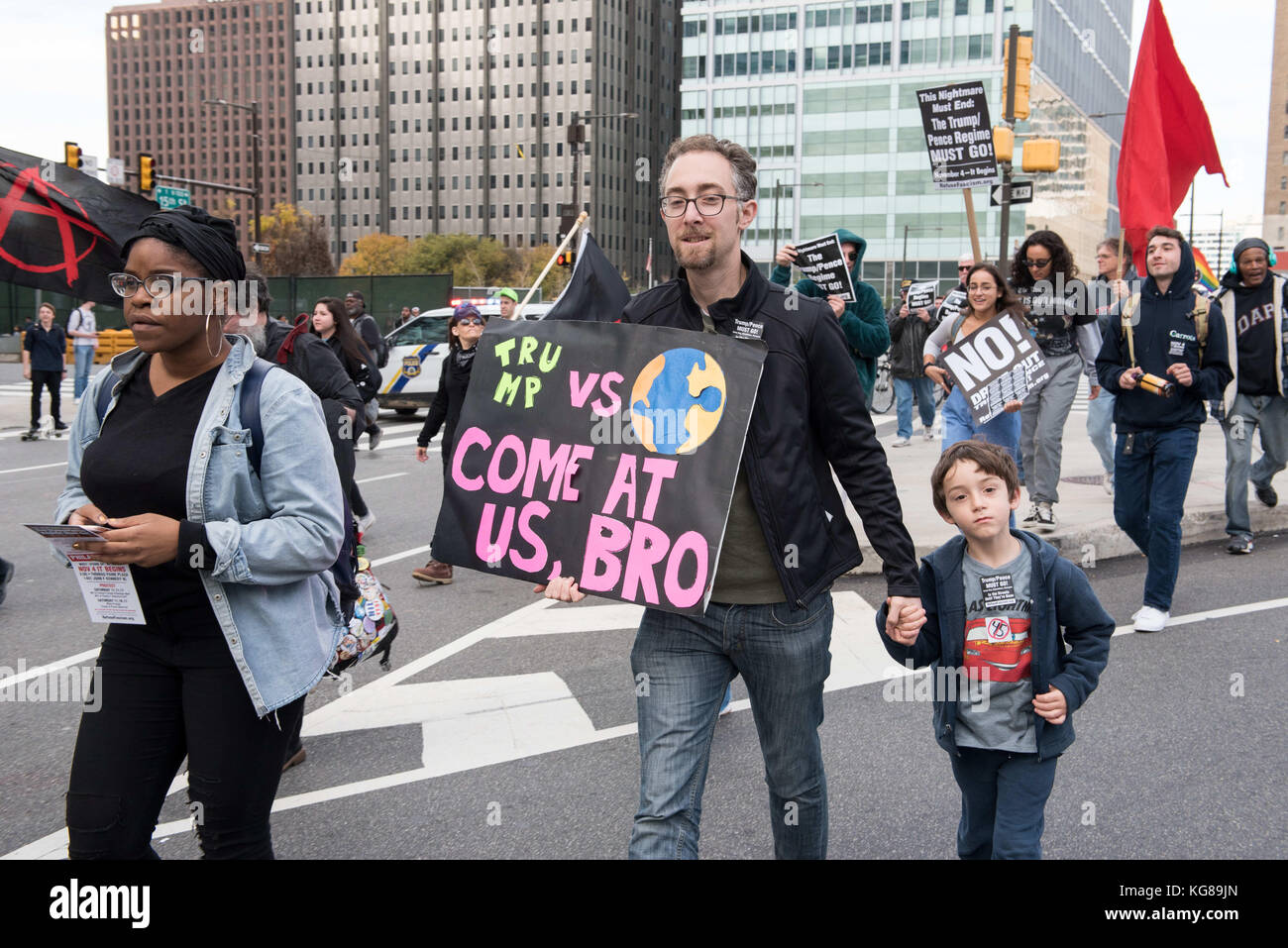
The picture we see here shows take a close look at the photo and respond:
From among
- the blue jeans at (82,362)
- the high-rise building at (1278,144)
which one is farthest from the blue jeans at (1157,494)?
the high-rise building at (1278,144)

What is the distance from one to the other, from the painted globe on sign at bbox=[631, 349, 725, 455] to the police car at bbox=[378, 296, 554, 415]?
15461mm

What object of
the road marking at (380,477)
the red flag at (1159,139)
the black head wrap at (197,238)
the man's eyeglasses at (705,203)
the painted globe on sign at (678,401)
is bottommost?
the road marking at (380,477)

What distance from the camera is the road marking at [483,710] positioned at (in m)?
4.16

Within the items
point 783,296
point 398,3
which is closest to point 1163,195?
point 783,296

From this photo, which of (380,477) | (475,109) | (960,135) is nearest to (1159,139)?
(960,135)

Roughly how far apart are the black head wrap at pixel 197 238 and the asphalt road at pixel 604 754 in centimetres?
189

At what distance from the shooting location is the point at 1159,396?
5.97 meters

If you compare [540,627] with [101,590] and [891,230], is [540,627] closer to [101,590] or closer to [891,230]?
[101,590]

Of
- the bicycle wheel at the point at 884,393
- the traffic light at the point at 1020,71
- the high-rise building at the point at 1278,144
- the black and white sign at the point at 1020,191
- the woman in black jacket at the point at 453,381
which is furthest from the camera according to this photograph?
the high-rise building at the point at 1278,144

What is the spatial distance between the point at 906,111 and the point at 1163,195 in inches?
3280

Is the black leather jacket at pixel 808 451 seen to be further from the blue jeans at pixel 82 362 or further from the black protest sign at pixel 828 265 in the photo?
the blue jeans at pixel 82 362

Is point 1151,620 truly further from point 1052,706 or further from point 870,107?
point 870,107

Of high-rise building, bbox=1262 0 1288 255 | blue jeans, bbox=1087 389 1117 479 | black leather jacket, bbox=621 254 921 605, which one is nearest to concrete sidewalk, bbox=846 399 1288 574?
blue jeans, bbox=1087 389 1117 479

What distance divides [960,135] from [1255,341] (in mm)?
3495
